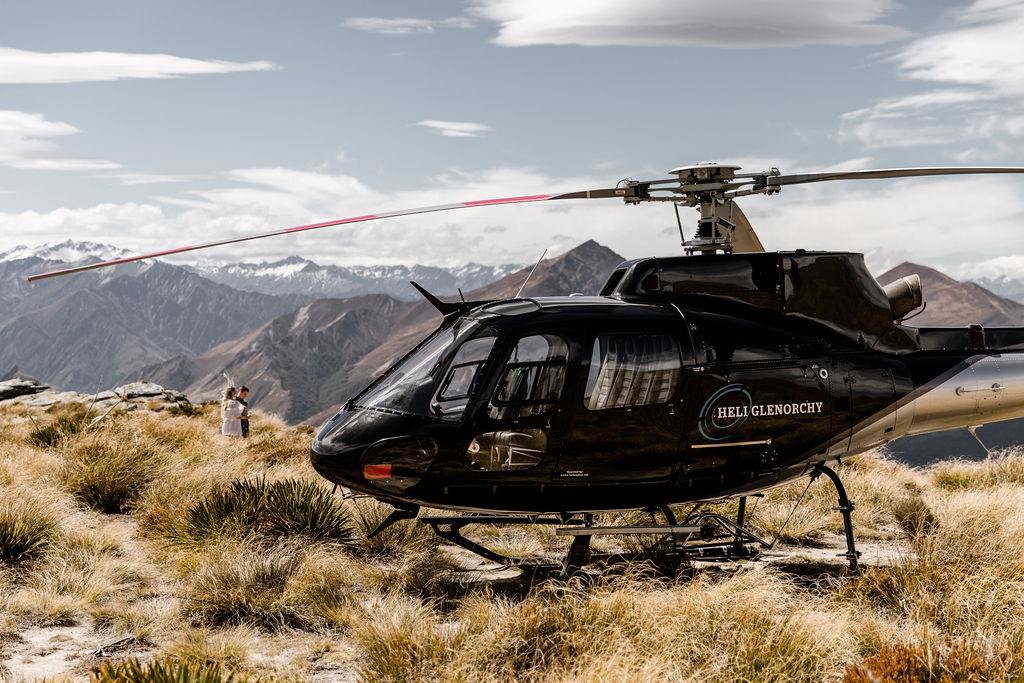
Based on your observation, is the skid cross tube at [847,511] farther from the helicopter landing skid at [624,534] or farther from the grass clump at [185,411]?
the grass clump at [185,411]

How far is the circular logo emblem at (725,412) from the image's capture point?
701 cm

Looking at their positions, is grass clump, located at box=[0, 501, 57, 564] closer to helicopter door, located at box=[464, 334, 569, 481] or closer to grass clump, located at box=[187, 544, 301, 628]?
grass clump, located at box=[187, 544, 301, 628]

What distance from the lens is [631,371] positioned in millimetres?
6934

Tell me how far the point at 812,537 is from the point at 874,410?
2312 millimetres

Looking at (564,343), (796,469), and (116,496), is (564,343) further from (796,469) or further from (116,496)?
(116,496)

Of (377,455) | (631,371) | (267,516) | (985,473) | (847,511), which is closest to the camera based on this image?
(377,455)

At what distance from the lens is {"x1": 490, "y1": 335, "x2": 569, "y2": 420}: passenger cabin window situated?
6684 millimetres

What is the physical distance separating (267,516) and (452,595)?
2.55 meters

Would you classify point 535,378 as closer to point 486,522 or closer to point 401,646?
point 486,522

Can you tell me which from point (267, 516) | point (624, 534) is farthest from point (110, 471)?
point (624, 534)

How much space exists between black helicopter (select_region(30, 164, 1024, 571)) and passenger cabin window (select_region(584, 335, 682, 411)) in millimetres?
13

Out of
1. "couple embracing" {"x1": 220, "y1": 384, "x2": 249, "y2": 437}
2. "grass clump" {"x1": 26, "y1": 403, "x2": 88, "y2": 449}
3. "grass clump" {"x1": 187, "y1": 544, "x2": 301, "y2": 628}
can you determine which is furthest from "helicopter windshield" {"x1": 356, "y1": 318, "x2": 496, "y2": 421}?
"couple embracing" {"x1": 220, "y1": 384, "x2": 249, "y2": 437}

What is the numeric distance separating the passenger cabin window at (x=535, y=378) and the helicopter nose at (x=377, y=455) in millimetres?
670

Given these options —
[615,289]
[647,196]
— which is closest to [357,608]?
[615,289]
